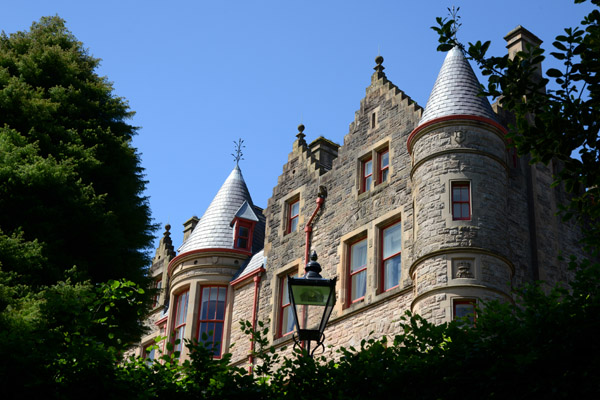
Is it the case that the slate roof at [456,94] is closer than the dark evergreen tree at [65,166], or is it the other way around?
the dark evergreen tree at [65,166]

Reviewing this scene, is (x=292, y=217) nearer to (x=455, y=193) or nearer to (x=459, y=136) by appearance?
(x=455, y=193)

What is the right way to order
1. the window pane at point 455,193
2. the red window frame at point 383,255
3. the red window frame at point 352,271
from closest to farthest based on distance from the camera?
1. the window pane at point 455,193
2. the red window frame at point 383,255
3. the red window frame at point 352,271

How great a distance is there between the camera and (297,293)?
12.8m

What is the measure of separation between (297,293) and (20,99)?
1149 centimetres

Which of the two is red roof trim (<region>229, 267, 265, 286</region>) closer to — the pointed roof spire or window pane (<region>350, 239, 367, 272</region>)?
window pane (<region>350, 239, 367, 272</region>)

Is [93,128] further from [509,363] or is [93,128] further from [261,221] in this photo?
[509,363]

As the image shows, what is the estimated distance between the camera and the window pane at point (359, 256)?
2377cm

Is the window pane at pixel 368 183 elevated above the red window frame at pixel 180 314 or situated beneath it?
elevated above

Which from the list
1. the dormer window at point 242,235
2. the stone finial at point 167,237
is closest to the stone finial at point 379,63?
the dormer window at point 242,235

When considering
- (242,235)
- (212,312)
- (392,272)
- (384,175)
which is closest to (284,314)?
(212,312)

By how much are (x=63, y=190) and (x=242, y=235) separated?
11.0 meters

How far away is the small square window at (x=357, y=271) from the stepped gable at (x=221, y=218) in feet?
20.0

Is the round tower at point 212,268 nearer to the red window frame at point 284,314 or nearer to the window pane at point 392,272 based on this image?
the red window frame at point 284,314

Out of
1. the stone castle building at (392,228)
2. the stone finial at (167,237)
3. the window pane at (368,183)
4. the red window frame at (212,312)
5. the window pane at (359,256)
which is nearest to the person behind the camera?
the stone castle building at (392,228)
